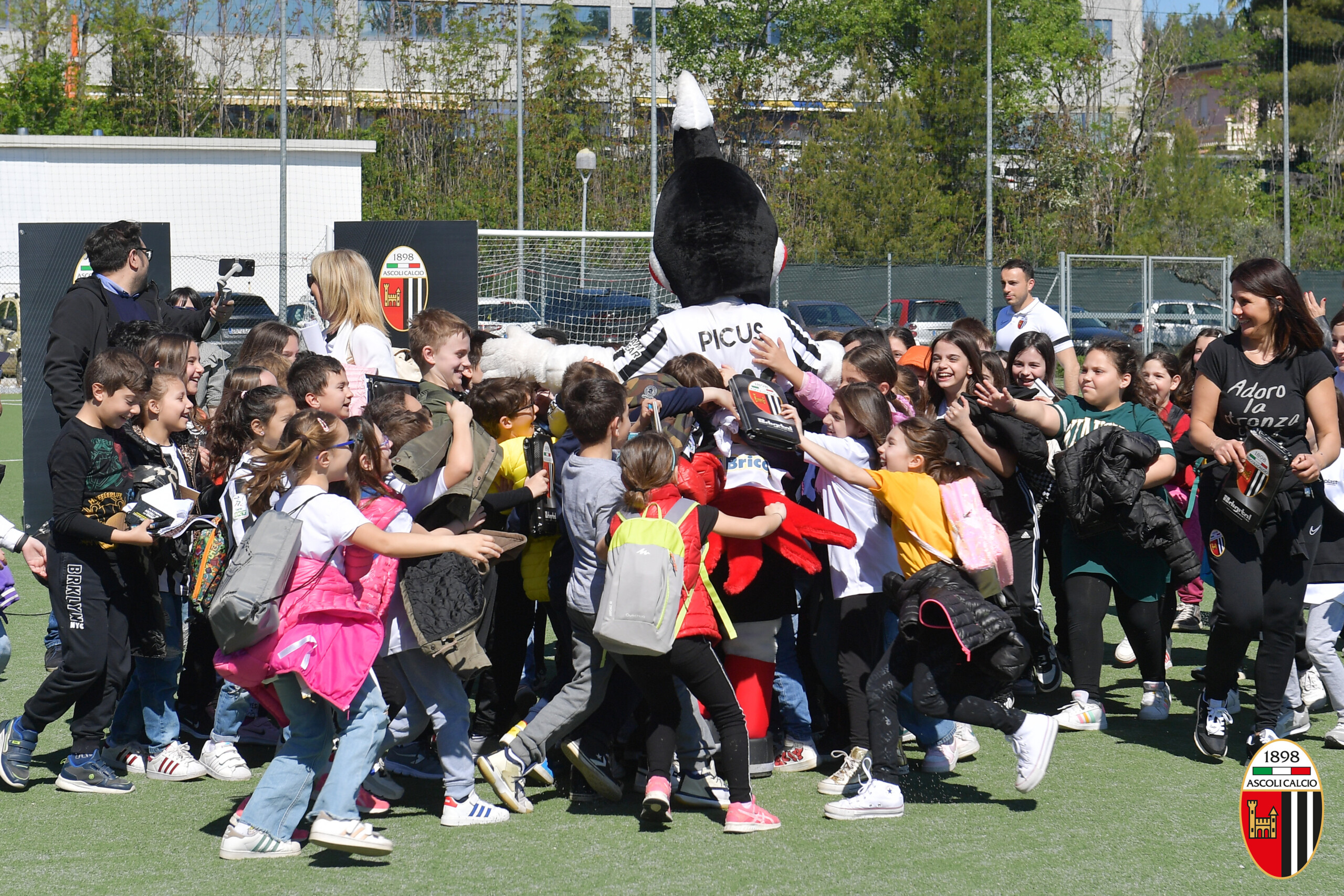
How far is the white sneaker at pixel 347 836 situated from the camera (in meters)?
3.82

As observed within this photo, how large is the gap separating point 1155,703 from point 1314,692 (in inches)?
31.5

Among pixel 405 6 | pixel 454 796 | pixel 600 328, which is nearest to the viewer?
pixel 454 796

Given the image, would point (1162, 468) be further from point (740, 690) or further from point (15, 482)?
point (15, 482)

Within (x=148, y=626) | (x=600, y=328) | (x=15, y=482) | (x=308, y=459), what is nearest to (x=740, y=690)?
(x=308, y=459)

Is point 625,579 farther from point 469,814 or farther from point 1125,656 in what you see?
point 1125,656

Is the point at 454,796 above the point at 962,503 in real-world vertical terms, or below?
below

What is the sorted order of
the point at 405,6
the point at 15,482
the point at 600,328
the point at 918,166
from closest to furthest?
the point at 600,328, the point at 15,482, the point at 918,166, the point at 405,6

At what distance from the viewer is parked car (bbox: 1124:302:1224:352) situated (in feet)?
69.4

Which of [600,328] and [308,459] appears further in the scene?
[600,328]

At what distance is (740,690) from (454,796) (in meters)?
1.10

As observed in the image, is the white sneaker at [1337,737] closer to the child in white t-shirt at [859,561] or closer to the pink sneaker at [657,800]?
the child in white t-shirt at [859,561]

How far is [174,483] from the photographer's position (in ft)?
15.5

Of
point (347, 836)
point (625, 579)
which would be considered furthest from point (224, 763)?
point (625, 579)

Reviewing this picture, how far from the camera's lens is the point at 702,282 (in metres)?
5.41
